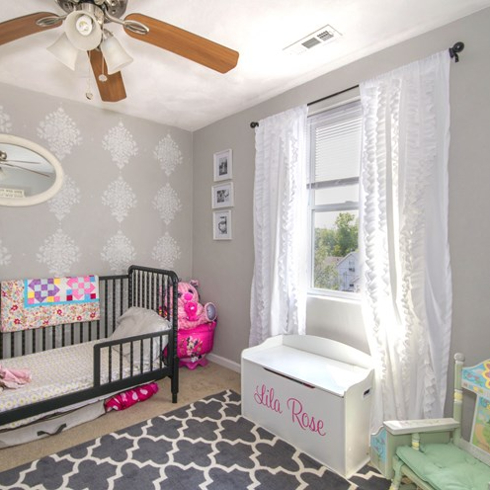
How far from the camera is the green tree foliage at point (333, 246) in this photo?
233 cm

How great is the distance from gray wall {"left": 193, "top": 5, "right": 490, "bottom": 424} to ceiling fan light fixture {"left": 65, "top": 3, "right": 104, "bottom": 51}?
1543 mm

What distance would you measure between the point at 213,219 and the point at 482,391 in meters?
2.47

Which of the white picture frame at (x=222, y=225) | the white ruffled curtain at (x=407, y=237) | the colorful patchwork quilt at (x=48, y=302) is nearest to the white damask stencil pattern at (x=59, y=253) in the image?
the colorful patchwork quilt at (x=48, y=302)

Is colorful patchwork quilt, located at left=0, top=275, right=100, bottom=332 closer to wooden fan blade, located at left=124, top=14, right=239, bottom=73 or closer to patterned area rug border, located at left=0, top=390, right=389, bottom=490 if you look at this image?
patterned area rug border, located at left=0, top=390, right=389, bottom=490

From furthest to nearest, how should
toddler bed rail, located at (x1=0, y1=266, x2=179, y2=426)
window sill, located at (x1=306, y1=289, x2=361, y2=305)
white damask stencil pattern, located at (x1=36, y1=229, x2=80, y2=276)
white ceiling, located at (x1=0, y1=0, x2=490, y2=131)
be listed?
1. white damask stencil pattern, located at (x1=36, y1=229, x2=80, y2=276)
2. window sill, located at (x1=306, y1=289, x2=361, y2=305)
3. toddler bed rail, located at (x1=0, y1=266, x2=179, y2=426)
4. white ceiling, located at (x1=0, y1=0, x2=490, y2=131)

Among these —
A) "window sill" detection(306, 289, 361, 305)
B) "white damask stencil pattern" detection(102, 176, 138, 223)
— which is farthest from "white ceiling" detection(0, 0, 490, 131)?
"window sill" detection(306, 289, 361, 305)

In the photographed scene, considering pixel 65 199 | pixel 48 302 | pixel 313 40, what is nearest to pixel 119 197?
pixel 65 199

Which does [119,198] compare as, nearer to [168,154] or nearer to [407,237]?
[168,154]

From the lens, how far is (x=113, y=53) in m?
1.54

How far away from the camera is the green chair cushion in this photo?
123 centimetres

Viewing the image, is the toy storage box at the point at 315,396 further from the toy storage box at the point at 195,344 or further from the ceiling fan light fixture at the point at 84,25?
the ceiling fan light fixture at the point at 84,25

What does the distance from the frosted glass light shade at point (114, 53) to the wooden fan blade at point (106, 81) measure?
135 mm

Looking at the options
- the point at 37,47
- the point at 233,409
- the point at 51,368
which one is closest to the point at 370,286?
the point at 233,409

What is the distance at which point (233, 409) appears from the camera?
7.85 ft
